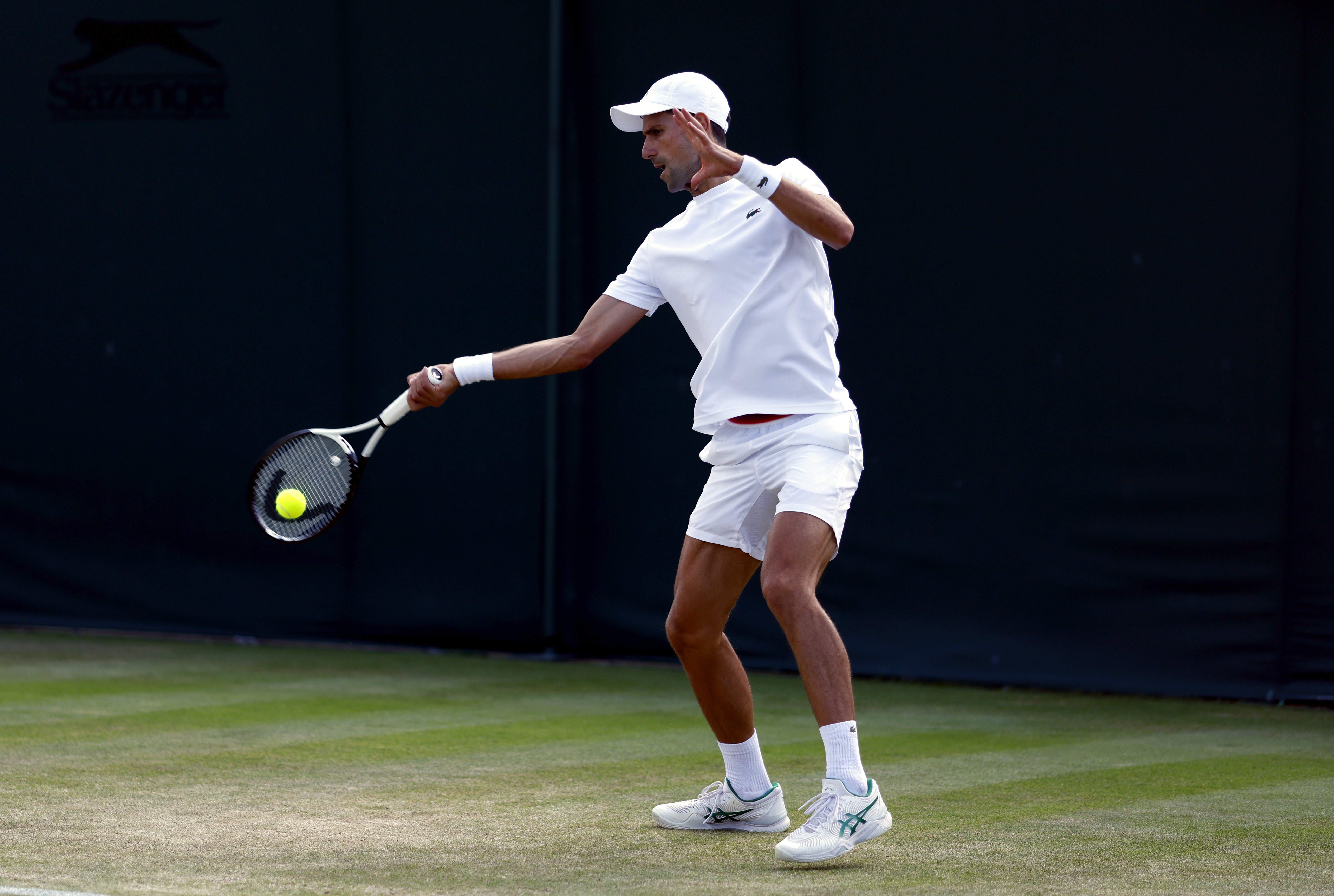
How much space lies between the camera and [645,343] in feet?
28.2

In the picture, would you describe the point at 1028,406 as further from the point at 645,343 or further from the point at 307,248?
the point at 307,248

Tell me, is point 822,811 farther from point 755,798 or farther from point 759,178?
point 759,178

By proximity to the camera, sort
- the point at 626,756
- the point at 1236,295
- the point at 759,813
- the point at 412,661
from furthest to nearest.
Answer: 1. the point at 412,661
2. the point at 1236,295
3. the point at 626,756
4. the point at 759,813

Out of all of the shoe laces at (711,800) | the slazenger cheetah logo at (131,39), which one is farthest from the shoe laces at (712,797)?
the slazenger cheetah logo at (131,39)

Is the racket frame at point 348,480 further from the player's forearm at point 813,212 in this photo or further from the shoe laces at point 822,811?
the shoe laces at point 822,811

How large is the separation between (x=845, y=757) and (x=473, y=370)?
124 cm

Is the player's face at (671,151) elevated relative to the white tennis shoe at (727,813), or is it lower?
elevated

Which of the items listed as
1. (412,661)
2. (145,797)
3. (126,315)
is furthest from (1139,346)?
(126,315)

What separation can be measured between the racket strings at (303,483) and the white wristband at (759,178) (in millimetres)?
1292

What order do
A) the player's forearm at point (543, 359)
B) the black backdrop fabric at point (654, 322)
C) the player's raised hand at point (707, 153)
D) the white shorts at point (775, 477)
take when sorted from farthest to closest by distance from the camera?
the black backdrop fabric at point (654, 322) → the player's forearm at point (543, 359) → the white shorts at point (775, 477) → the player's raised hand at point (707, 153)

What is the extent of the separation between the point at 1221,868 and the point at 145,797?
2.70 meters

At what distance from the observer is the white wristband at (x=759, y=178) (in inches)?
165

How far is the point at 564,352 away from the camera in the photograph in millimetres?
4613

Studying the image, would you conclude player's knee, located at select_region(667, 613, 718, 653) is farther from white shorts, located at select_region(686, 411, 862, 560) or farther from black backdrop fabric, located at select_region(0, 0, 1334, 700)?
black backdrop fabric, located at select_region(0, 0, 1334, 700)
